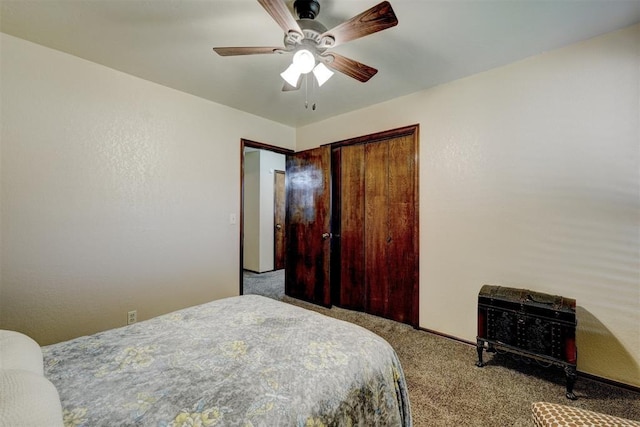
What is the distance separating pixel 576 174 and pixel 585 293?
891mm

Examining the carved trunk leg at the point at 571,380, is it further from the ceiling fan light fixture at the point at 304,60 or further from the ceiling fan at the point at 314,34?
the ceiling fan light fixture at the point at 304,60

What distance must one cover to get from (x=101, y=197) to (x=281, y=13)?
215 centimetres

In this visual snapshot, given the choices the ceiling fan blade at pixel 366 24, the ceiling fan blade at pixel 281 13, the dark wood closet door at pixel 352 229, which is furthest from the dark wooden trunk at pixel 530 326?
the ceiling fan blade at pixel 281 13

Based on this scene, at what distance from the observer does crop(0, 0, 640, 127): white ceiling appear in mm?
1658

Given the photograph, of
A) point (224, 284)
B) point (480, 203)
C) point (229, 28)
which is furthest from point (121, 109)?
point (480, 203)

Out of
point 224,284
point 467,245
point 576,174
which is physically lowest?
point 224,284

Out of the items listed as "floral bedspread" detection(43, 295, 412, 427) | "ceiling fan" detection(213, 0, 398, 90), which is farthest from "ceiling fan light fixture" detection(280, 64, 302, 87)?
"floral bedspread" detection(43, 295, 412, 427)

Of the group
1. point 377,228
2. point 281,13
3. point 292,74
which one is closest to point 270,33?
point 292,74

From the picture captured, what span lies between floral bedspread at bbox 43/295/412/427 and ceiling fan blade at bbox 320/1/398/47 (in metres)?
1.59

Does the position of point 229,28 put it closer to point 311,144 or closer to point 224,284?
point 311,144

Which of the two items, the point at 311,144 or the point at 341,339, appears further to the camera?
the point at 311,144

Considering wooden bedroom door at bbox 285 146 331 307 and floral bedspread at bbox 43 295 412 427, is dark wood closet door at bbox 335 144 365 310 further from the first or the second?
floral bedspread at bbox 43 295 412 427

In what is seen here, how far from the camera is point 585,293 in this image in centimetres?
198

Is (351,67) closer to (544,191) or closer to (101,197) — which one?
(544,191)
